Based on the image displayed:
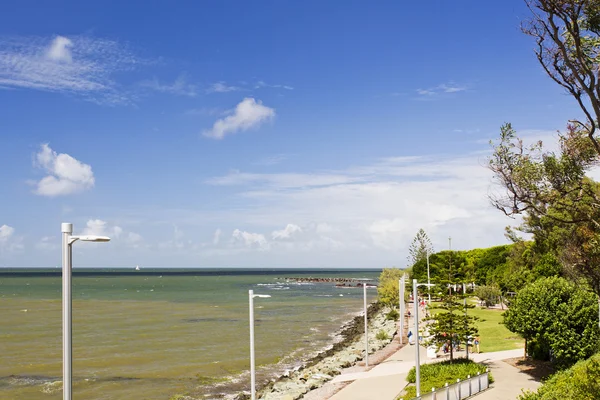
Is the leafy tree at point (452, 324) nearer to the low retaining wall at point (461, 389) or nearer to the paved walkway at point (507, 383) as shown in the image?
the paved walkway at point (507, 383)

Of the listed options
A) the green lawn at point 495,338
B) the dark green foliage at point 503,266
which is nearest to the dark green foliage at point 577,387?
the dark green foliage at point 503,266

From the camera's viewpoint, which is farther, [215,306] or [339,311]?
[215,306]

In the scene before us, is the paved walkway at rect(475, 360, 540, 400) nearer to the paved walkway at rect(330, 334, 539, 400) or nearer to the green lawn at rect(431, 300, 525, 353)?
the paved walkway at rect(330, 334, 539, 400)

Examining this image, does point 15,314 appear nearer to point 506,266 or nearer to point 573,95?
point 506,266

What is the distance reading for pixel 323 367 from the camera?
116 ft

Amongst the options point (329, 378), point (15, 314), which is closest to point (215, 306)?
point (15, 314)

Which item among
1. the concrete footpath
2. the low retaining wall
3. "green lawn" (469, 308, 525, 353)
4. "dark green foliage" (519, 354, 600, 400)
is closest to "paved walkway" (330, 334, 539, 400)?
the concrete footpath

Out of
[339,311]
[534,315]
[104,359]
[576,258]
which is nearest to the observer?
[576,258]

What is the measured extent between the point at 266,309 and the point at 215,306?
28.8ft

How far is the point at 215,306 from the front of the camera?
8612cm

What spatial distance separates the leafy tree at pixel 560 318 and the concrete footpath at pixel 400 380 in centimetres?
224

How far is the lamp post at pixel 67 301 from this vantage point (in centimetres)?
908

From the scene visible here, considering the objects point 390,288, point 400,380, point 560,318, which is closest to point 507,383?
point 560,318

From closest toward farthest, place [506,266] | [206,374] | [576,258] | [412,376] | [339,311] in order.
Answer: [576,258] → [412,376] → [206,374] → [506,266] → [339,311]
